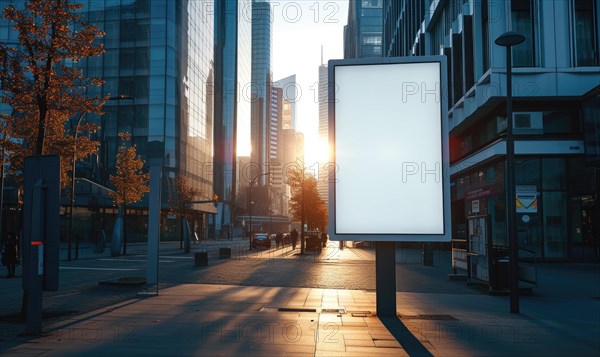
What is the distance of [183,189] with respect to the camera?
153ft

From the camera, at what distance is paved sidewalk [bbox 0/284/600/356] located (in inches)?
271

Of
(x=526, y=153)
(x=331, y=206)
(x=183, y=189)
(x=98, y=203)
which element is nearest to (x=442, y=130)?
(x=331, y=206)

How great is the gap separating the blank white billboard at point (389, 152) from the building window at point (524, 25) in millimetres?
20038

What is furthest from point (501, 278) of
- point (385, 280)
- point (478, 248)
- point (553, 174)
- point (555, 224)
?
point (553, 174)

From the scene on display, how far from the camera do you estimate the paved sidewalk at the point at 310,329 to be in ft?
22.6

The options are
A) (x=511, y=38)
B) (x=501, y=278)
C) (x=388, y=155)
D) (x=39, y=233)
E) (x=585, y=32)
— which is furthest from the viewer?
(x=585, y=32)

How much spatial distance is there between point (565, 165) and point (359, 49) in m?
101

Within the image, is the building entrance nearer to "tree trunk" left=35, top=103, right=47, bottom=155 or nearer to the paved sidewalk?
the paved sidewalk

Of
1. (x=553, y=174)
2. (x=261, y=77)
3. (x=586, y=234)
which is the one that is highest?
(x=261, y=77)

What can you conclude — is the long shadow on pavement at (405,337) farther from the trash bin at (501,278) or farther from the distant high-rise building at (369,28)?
the distant high-rise building at (369,28)

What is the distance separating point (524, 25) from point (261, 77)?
14475cm

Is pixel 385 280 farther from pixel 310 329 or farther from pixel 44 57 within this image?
pixel 44 57

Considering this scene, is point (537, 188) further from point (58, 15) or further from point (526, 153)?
point (58, 15)

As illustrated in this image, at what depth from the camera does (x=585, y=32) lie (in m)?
26.7
